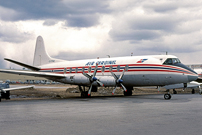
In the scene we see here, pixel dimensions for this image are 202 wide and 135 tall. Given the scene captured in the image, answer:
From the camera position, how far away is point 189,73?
2319 cm

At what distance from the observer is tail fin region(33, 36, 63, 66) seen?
3650 centimetres

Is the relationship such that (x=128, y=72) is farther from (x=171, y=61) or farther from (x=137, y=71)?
(x=171, y=61)

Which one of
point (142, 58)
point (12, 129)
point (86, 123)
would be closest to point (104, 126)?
point (86, 123)

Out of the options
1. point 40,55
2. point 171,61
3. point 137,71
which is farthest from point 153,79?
point 40,55

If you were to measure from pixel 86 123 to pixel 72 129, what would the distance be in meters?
1.36

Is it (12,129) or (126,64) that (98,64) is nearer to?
(126,64)

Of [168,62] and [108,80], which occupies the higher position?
[168,62]

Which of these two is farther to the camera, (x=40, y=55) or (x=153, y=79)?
(x=40, y=55)

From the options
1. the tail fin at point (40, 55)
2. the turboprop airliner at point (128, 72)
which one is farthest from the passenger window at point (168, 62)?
the tail fin at point (40, 55)

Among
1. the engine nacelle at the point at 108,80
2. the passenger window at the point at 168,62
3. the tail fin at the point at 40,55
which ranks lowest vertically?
the engine nacelle at the point at 108,80

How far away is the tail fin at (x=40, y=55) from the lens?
120 ft

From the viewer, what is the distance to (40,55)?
121 ft

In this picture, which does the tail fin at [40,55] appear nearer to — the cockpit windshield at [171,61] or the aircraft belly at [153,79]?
the aircraft belly at [153,79]

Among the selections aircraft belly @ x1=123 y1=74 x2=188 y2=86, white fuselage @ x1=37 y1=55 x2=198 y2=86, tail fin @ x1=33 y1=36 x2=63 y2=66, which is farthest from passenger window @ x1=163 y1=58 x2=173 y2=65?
tail fin @ x1=33 y1=36 x2=63 y2=66
